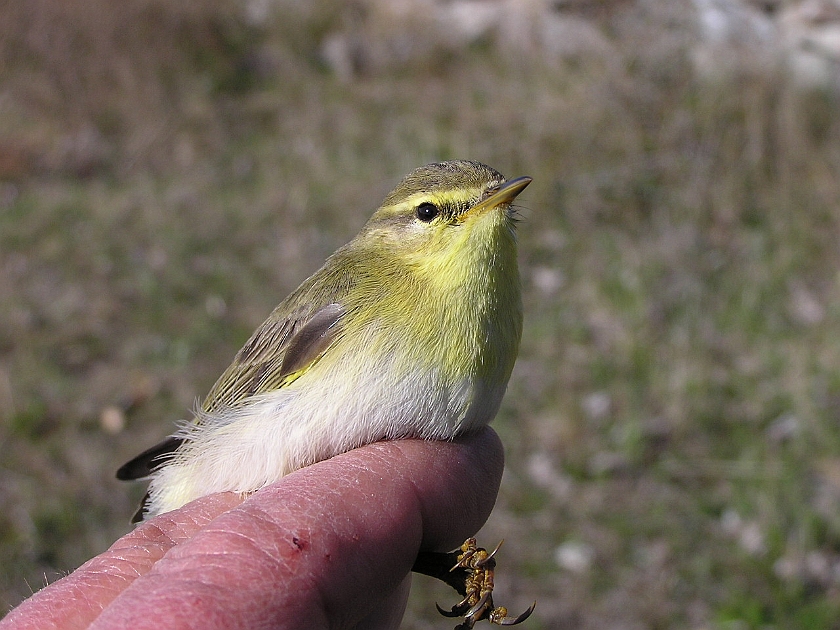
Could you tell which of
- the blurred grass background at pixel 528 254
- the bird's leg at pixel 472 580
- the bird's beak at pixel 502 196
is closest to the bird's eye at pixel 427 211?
the bird's beak at pixel 502 196

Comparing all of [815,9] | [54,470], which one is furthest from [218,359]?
[815,9]

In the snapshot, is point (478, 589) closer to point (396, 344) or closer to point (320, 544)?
point (320, 544)

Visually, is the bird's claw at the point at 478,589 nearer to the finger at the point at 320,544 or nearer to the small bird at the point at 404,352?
the small bird at the point at 404,352

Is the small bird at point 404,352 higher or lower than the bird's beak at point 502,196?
lower

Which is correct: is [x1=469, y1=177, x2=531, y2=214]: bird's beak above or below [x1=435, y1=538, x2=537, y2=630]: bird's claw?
above

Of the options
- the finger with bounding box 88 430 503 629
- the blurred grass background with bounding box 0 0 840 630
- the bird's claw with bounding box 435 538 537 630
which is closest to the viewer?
the finger with bounding box 88 430 503 629

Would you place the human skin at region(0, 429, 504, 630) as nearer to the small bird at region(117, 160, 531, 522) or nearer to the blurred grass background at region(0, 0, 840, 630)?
the small bird at region(117, 160, 531, 522)

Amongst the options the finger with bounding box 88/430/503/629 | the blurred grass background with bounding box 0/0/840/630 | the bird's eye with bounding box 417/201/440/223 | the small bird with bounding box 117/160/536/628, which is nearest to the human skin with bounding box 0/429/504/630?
the finger with bounding box 88/430/503/629

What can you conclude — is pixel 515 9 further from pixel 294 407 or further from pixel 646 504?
pixel 294 407
